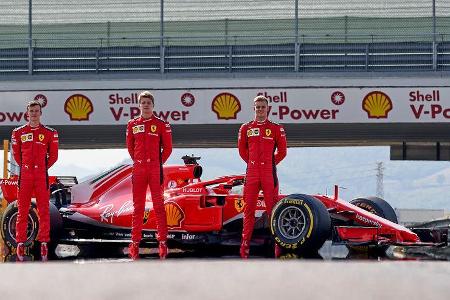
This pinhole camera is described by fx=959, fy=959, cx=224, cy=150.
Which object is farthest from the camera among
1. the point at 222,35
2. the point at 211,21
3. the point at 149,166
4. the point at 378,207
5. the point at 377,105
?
the point at 211,21

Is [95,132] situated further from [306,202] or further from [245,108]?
[306,202]

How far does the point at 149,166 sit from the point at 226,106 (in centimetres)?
1109

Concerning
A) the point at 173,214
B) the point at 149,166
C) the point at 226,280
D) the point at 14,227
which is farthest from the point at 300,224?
the point at 226,280

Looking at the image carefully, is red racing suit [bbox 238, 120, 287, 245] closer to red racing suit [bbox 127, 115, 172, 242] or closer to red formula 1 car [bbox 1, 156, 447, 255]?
red formula 1 car [bbox 1, 156, 447, 255]

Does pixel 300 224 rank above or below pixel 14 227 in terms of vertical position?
above

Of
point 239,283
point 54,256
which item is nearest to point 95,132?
point 54,256

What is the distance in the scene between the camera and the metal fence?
2145 centimetres

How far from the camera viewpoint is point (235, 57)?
71.5 feet

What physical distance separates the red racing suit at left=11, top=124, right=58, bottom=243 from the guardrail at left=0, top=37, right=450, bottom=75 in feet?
38.5

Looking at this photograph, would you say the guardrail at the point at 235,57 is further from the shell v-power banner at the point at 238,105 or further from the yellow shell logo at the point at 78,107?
the yellow shell logo at the point at 78,107

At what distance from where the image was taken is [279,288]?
310 centimetres

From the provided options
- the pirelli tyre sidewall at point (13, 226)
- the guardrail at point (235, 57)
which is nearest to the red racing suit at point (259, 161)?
the pirelli tyre sidewall at point (13, 226)

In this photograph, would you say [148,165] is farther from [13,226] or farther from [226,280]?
[226,280]

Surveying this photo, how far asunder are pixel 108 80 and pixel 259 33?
3789 millimetres
